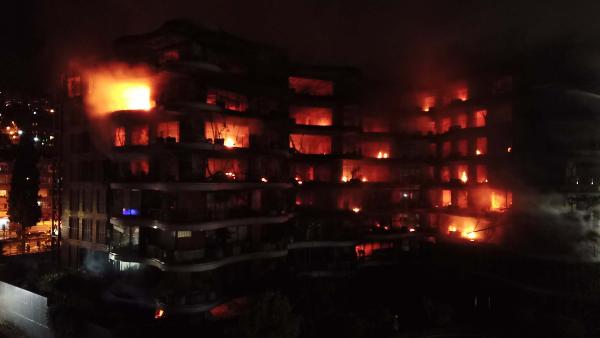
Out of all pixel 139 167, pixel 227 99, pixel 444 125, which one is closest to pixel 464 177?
pixel 444 125

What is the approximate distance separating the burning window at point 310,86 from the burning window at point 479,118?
16868mm

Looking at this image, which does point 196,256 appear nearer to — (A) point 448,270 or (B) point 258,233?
(B) point 258,233

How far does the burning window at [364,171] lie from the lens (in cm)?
5041

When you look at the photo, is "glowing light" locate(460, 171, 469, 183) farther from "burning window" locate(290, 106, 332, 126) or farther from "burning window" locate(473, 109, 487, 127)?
"burning window" locate(290, 106, 332, 126)

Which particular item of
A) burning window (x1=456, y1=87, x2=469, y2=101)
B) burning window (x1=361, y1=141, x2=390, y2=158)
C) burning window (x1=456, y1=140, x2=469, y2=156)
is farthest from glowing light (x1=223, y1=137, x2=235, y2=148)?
burning window (x1=456, y1=87, x2=469, y2=101)

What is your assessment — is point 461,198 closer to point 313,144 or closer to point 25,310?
point 313,144

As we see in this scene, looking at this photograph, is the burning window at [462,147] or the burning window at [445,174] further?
the burning window at [445,174]

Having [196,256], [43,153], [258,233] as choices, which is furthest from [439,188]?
[43,153]

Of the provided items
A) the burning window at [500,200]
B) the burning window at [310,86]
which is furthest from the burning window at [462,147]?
the burning window at [310,86]

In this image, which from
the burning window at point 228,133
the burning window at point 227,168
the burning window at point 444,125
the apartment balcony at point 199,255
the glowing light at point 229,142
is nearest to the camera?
the apartment balcony at point 199,255

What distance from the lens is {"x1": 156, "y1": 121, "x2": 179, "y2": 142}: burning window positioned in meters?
37.0

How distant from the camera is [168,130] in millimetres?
37531

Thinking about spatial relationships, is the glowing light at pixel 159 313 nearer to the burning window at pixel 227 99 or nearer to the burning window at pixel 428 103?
the burning window at pixel 227 99

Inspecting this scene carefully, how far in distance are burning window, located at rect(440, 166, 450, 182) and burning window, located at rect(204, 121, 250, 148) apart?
26.2 metres
